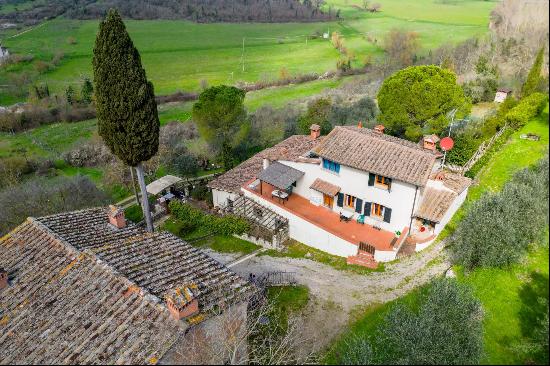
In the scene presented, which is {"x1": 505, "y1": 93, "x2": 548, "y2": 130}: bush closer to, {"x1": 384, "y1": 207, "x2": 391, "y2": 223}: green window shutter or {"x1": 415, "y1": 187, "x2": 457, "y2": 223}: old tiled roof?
{"x1": 415, "y1": 187, "x2": 457, "y2": 223}: old tiled roof

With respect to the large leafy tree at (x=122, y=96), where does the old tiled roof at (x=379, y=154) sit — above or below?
below

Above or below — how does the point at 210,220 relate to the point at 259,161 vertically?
below

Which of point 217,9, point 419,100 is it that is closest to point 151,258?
point 419,100

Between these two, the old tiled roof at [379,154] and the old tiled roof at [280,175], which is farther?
the old tiled roof at [280,175]

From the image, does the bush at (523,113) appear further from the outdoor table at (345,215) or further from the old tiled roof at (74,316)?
the old tiled roof at (74,316)

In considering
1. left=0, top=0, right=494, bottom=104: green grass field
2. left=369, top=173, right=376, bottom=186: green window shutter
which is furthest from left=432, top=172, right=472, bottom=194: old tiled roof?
left=0, top=0, right=494, bottom=104: green grass field

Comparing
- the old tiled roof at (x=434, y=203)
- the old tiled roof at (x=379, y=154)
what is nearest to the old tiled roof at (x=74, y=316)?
the old tiled roof at (x=379, y=154)

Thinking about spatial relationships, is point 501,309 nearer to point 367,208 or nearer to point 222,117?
point 367,208
